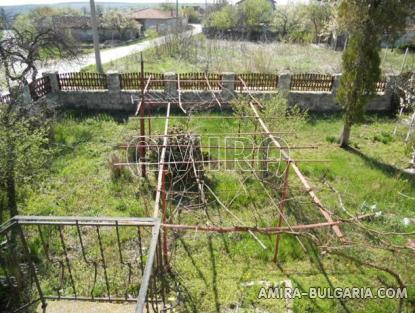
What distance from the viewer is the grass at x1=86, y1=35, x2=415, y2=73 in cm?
1608

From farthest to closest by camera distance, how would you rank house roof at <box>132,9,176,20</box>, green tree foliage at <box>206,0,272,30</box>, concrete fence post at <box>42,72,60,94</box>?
1. house roof at <box>132,9,176,20</box>
2. green tree foliage at <box>206,0,272,30</box>
3. concrete fence post at <box>42,72,60,94</box>

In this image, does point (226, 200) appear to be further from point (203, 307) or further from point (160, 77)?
point (160, 77)

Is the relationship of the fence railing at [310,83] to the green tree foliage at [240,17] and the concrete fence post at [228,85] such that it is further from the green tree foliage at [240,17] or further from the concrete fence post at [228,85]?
the green tree foliage at [240,17]

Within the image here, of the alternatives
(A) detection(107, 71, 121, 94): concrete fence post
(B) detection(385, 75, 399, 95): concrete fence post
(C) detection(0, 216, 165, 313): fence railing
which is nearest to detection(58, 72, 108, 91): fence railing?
(A) detection(107, 71, 121, 94): concrete fence post

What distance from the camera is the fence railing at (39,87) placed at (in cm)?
1076

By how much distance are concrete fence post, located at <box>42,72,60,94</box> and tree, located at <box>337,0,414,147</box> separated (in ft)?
31.3

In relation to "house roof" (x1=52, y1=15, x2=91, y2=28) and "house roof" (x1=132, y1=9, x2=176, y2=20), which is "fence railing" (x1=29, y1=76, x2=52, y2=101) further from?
"house roof" (x1=132, y1=9, x2=176, y2=20)

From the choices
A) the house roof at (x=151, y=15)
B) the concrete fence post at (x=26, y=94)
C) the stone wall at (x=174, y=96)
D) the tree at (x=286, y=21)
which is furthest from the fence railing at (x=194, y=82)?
the house roof at (x=151, y=15)

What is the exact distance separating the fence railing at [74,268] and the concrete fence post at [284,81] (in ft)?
26.4

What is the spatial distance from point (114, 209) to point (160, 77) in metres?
6.83

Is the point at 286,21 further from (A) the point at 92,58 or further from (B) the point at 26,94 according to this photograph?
(B) the point at 26,94

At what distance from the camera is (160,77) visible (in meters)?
12.3

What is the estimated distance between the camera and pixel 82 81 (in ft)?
39.4

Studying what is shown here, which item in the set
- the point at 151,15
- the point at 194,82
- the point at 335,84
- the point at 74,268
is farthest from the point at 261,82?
the point at 151,15
